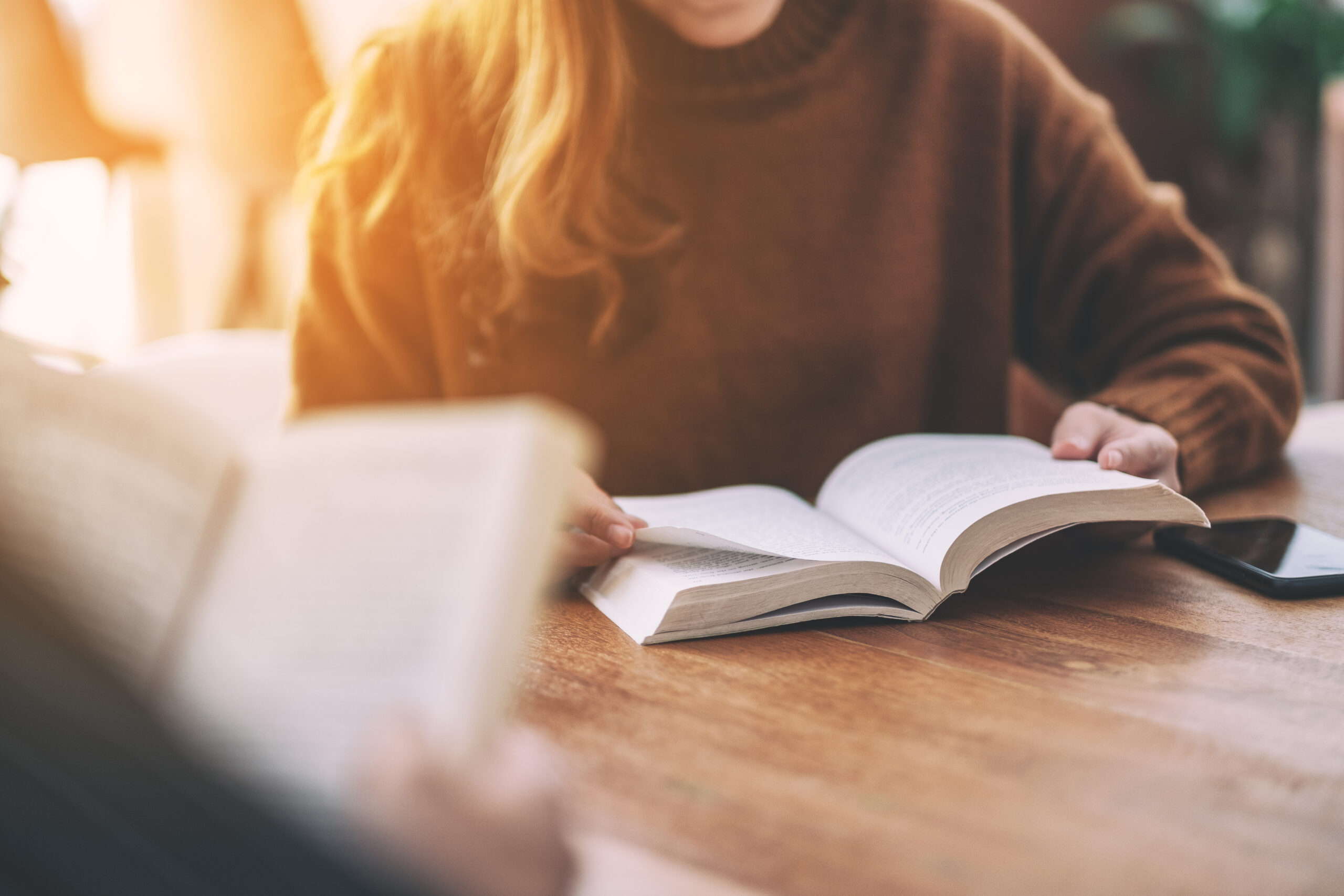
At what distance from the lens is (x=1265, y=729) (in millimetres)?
406

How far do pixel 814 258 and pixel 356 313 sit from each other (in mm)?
482

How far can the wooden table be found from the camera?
31cm

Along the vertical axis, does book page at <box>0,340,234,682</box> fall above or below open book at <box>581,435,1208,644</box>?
above

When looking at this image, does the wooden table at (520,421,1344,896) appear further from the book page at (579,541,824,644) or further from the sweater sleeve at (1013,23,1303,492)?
the sweater sleeve at (1013,23,1303,492)

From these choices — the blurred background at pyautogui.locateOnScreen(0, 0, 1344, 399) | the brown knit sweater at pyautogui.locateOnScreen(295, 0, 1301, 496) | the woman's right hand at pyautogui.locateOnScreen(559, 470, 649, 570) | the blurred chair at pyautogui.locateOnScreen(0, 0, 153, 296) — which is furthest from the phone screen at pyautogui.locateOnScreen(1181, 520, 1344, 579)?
the blurred chair at pyautogui.locateOnScreen(0, 0, 153, 296)

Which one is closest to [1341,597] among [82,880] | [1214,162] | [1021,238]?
[1021,238]

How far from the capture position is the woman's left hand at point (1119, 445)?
66cm

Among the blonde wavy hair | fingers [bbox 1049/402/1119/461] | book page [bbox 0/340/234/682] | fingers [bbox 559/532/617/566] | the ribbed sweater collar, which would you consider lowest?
fingers [bbox 559/532/617/566]

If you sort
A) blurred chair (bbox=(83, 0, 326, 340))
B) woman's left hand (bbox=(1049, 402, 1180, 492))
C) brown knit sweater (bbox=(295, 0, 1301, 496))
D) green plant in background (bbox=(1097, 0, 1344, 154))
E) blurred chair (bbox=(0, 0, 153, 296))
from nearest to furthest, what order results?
woman's left hand (bbox=(1049, 402, 1180, 492)) < brown knit sweater (bbox=(295, 0, 1301, 496)) < blurred chair (bbox=(0, 0, 153, 296)) < blurred chair (bbox=(83, 0, 326, 340)) < green plant in background (bbox=(1097, 0, 1344, 154))

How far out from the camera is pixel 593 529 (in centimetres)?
58

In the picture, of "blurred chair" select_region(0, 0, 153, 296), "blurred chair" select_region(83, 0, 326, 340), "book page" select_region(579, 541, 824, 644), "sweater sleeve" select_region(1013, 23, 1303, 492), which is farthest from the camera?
"blurred chair" select_region(83, 0, 326, 340)

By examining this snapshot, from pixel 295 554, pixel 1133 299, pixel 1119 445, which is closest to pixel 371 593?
pixel 295 554

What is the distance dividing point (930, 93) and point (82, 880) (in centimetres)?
98

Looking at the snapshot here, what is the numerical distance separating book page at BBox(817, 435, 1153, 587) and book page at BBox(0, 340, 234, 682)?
412mm
